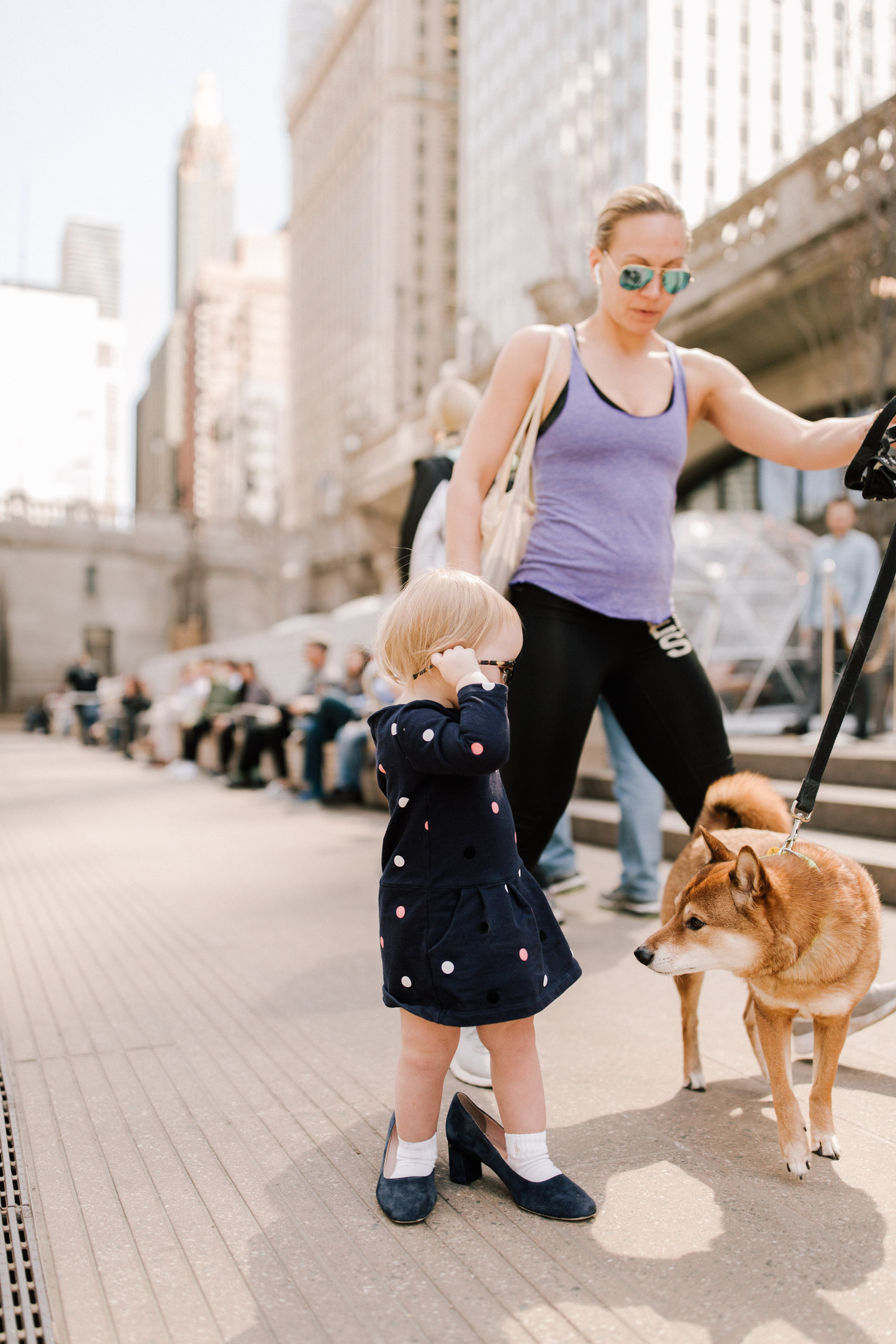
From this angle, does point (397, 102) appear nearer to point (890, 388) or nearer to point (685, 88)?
point (685, 88)

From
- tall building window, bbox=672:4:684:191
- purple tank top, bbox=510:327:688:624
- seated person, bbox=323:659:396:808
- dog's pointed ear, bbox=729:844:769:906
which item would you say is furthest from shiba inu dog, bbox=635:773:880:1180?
tall building window, bbox=672:4:684:191

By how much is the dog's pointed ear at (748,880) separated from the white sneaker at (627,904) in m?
2.69

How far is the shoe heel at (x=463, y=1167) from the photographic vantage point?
7.21ft

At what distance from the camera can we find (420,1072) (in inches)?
81.4

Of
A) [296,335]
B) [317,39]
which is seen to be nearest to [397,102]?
[296,335]

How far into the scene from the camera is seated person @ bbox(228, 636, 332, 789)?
11227 millimetres

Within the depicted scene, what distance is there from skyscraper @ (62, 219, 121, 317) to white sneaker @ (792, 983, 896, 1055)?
9361 millimetres

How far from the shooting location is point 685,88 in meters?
61.3

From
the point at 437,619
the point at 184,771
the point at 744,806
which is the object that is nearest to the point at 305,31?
the point at 184,771

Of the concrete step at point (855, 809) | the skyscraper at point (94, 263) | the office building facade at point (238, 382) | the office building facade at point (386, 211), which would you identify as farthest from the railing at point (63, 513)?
the office building facade at point (238, 382)

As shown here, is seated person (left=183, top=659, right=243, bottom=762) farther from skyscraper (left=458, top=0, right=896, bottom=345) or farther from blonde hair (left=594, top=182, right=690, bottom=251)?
skyscraper (left=458, top=0, right=896, bottom=345)

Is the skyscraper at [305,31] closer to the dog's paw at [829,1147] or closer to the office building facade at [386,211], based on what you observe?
the office building facade at [386,211]

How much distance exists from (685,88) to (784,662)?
63.9 meters

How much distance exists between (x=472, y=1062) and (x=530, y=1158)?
65 centimetres
